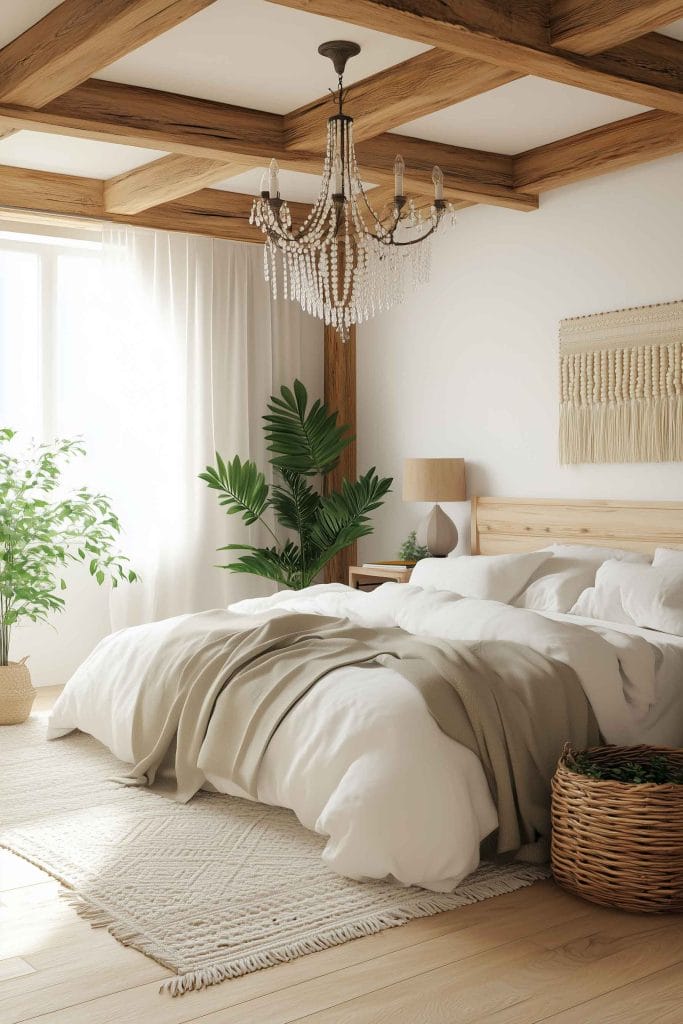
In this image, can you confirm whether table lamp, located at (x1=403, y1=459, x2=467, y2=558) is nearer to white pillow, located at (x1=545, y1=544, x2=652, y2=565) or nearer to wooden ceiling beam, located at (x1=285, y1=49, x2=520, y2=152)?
white pillow, located at (x1=545, y1=544, x2=652, y2=565)

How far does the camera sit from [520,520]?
19.3 ft

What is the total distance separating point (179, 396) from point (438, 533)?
5.59 ft

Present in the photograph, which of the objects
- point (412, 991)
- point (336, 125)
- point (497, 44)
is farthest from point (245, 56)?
point (412, 991)

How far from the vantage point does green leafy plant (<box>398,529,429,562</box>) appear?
618 centimetres

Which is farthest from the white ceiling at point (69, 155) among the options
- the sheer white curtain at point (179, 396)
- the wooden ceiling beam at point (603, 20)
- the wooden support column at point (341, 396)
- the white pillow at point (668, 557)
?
the white pillow at point (668, 557)

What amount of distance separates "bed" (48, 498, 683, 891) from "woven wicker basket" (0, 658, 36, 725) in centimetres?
42

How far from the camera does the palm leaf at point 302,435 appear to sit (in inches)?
263

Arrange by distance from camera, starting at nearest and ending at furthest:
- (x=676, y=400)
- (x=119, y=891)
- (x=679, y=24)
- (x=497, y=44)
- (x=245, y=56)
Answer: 1. (x=119, y=891)
2. (x=497, y=44)
3. (x=679, y=24)
4. (x=245, y=56)
5. (x=676, y=400)

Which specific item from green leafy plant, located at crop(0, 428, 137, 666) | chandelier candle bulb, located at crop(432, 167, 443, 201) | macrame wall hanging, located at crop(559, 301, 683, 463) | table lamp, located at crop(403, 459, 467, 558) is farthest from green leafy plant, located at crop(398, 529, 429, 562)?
chandelier candle bulb, located at crop(432, 167, 443, 201)

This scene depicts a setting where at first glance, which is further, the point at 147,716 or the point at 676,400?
the point at 676,400

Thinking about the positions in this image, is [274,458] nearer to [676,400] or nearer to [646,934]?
[676,400]

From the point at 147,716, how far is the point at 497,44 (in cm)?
262

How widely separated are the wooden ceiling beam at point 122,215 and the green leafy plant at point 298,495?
1.00 m

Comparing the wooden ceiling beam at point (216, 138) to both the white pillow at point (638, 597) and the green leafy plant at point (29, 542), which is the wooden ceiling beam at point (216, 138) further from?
the white pillow at point (638, 597)
